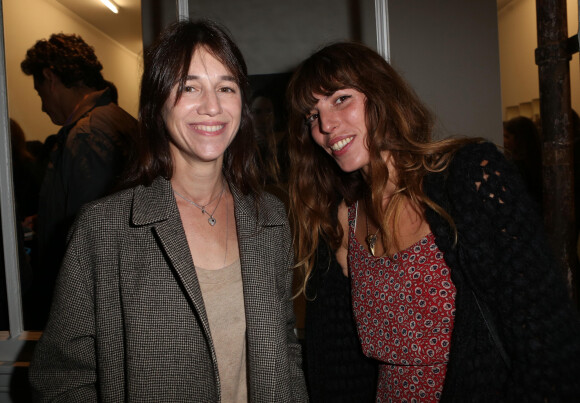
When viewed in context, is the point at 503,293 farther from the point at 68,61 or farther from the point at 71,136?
the point at 68,61

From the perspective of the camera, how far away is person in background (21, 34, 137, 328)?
6.54 ft

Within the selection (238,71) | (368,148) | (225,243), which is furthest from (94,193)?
(368,148)

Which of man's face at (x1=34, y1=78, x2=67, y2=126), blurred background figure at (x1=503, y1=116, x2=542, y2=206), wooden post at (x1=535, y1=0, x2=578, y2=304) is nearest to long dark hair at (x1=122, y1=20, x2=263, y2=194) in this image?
man's face at (x1=34, y1=78, x2=67, y2=126)

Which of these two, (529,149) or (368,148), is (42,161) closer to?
(368,148)

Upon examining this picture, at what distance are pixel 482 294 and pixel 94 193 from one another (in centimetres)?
186

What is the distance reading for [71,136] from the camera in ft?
6.67

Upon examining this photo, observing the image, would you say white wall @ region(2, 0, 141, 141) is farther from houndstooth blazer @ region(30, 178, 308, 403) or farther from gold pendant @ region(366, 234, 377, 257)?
gold pendant @ region(366, 234, 377, 257)

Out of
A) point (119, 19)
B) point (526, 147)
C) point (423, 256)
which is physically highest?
point (119, 19)

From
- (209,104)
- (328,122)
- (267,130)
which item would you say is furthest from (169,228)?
(267,130)

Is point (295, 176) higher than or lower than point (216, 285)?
higher

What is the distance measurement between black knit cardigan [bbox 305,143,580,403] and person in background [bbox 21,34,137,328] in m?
1.64

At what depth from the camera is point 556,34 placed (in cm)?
199

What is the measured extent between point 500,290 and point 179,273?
1002mm

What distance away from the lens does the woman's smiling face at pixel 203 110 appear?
4.05ft
